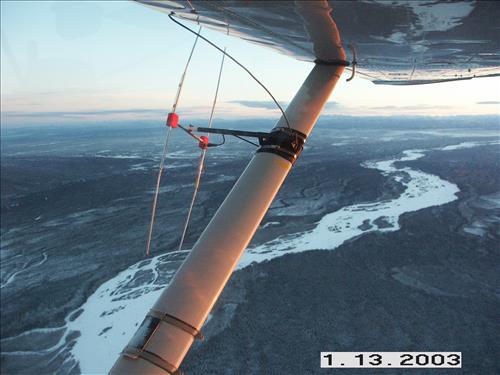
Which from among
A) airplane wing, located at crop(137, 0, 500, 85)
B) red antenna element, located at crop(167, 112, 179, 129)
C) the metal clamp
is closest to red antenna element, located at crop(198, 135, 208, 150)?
red antenna element, located at crop(167, 112, 179, 129)

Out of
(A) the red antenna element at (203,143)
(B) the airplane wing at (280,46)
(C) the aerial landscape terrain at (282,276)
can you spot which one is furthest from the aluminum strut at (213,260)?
(C) the aerial landscape terrain at (282,276)

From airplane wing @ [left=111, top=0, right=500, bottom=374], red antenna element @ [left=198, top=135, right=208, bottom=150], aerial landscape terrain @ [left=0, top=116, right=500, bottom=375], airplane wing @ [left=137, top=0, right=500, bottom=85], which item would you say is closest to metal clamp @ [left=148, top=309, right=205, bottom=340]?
airplane wing @ [left=111, top=0, right=500, bottom=374]

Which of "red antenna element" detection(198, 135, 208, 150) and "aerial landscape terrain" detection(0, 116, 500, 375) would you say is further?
"aerial landscape terrain" detection(0, 116, 500, 375)

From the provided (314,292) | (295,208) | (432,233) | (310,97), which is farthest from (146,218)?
(310,97)

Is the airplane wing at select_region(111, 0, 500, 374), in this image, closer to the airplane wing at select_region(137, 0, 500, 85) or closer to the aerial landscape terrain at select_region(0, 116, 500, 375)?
the airplane wing at select_region(137, 0, 500, 85)

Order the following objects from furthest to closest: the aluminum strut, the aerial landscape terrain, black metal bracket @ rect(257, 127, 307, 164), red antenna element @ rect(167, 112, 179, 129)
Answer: the aerial landscape terrain
red antenna element @ rect(167, 112, 179, 129)
black metal bracket @ rect(257, 127, 307, 164)
the aluminum strut

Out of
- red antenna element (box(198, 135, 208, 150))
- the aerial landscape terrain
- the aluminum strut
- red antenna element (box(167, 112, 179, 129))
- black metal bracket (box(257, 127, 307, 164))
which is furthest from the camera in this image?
the aerial landscape terrain

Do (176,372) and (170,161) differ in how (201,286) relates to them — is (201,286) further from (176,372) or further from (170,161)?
(170,161)

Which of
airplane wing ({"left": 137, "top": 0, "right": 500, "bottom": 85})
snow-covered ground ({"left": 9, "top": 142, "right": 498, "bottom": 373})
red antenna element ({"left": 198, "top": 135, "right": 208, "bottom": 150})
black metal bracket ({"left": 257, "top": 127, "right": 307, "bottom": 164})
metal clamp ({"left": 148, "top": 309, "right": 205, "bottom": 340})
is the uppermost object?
snow-covered ground ({"left": 9, "top": 142, "right": 498, "bottom": 373})

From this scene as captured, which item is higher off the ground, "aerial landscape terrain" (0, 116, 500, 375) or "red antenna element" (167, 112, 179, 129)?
"aerial landscape terrain" (0, 116, 500, 375)
